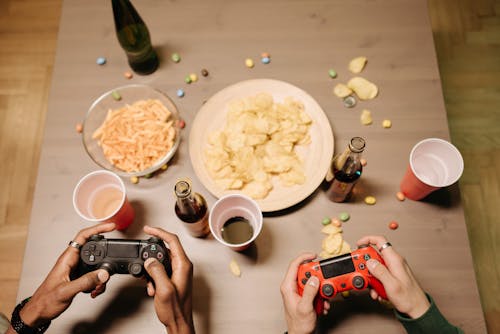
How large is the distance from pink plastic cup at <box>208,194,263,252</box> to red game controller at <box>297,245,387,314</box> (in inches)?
7.8

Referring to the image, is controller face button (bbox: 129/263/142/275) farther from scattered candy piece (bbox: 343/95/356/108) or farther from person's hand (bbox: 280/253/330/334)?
scattered candy piece (bbox: 343/95/356/108)

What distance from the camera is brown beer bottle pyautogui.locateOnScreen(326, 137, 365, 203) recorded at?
1.04 metres

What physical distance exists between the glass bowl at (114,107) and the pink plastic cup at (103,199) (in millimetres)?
64

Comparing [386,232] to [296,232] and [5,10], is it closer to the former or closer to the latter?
[296,232]

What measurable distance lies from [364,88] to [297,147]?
13.1 inches

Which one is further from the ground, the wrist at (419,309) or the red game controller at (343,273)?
the red game controller at (343,273)

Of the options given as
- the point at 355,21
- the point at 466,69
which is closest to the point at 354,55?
the point at 355,21

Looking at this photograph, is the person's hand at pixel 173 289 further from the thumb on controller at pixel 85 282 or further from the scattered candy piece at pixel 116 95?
the scattered candy piece at pixel 116 95

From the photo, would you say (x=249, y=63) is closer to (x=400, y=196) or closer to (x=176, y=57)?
(x=176, y=57)

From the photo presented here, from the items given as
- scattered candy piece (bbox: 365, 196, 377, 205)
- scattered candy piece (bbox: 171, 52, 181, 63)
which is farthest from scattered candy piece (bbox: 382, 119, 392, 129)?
scattered candy piece (bbox: 171, 52, 181, 63)

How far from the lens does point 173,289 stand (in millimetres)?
914

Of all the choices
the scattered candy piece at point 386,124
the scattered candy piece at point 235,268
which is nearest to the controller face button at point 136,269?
the scattered candy piece at point 235,268

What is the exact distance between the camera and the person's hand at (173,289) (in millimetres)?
906

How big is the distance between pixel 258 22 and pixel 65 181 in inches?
36.0
